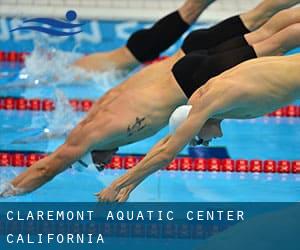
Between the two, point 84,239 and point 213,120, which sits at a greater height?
point 213,120

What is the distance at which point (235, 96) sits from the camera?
3.73m

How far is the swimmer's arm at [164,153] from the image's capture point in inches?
146

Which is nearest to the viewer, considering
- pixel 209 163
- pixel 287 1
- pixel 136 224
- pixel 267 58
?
pixel 267 58

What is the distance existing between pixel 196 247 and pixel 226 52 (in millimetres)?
922

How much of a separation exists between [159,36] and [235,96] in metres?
1.46

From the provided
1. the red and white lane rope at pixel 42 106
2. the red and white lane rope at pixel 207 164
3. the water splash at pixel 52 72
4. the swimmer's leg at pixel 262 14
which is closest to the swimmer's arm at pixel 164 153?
the swimmer's leg at pixel 262 14

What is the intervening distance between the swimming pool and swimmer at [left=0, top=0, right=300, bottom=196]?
0.24m

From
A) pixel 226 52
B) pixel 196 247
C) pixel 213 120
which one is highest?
pixel 226 52

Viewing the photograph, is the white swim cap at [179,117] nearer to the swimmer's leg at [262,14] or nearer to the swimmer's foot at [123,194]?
the swimmer's foot at [123,194]

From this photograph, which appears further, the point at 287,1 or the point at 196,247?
the point at 287,1

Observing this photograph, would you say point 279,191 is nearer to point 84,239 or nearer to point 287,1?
point 287,1

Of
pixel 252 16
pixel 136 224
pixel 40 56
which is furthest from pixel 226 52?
pixel 40 56

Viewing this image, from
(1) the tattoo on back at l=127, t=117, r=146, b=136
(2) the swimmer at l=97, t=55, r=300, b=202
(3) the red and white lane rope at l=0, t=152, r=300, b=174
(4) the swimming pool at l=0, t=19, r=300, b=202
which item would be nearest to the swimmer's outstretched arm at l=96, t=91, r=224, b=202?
(2) the swimmer at l=97, t=55, r=300, b=202

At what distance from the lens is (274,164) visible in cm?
514
